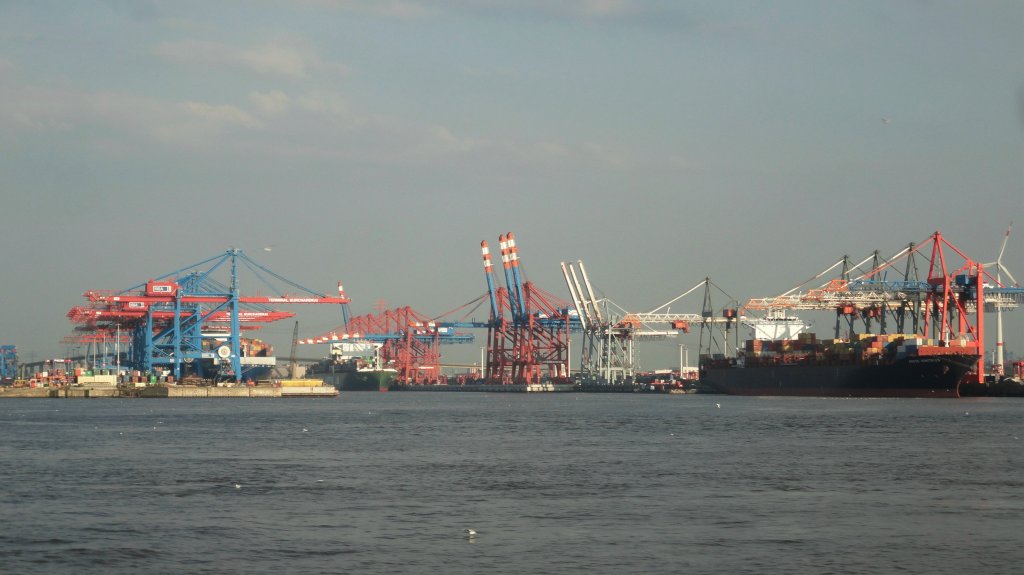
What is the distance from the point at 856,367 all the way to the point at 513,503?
84.0 meters

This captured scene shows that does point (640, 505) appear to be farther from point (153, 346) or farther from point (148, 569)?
point (153, 346)

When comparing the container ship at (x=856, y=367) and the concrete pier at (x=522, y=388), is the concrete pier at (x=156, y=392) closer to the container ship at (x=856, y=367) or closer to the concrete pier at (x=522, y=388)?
the container ship at (x=856, y=367)

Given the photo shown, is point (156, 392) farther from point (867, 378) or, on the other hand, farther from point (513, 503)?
point (513, 503)

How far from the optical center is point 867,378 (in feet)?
346

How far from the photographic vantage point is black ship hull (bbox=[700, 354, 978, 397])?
100812mm

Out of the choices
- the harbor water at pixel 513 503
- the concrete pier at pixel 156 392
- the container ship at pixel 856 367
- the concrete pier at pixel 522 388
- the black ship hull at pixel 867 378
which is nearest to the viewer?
the harbor water at pixel 513 503

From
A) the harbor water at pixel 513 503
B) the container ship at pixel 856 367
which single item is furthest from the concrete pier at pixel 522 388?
the harbor water at pixel 513 503

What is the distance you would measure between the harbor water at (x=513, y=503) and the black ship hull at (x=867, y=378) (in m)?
49.6

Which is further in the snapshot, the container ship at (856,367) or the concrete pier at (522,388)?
the concrete pier at (522,388)

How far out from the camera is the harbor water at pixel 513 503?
68.4ft

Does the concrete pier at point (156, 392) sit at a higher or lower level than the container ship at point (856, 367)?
lower

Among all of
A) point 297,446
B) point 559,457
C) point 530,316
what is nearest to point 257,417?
point 297,446

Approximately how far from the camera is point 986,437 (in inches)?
1997

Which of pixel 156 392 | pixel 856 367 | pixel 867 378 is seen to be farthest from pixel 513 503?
pixel 156 392
